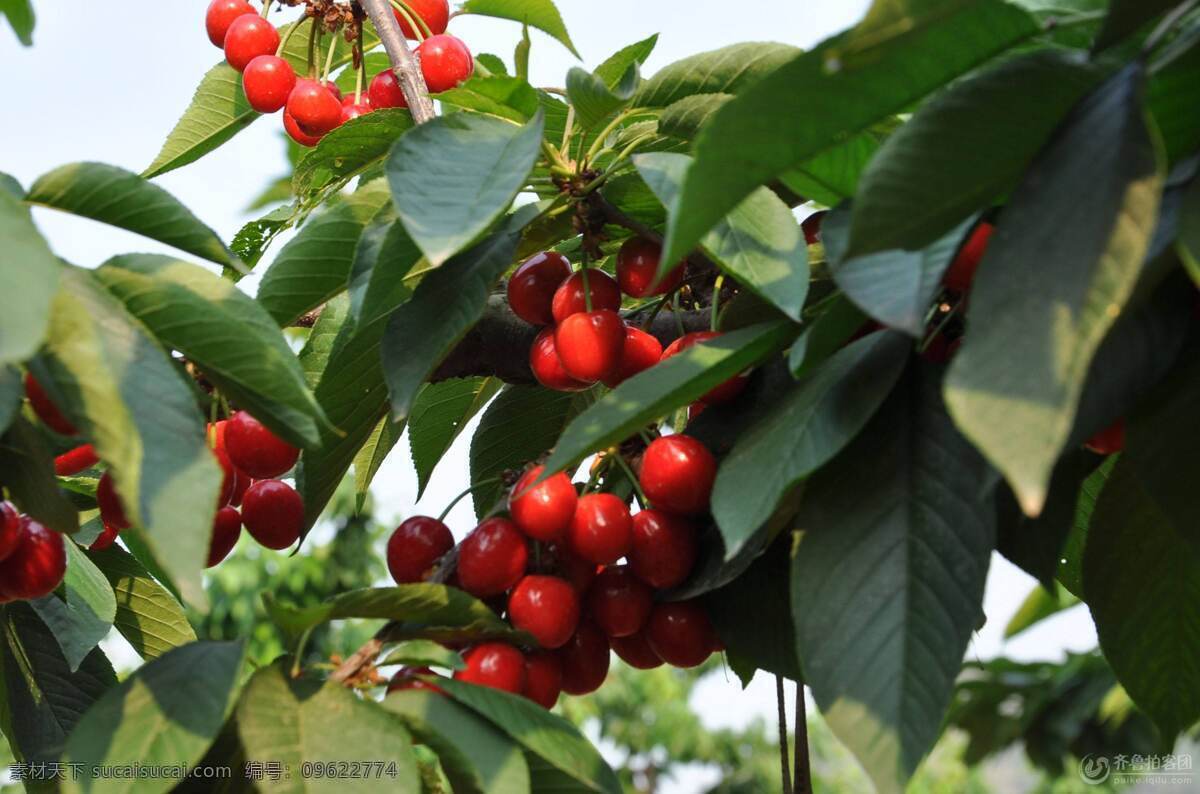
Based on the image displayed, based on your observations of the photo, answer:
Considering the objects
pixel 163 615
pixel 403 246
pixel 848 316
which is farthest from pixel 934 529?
pixel 163 615

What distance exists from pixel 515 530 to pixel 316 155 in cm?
35

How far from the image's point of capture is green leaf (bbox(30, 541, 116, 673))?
98 cm

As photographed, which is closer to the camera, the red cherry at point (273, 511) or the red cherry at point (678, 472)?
the red cherry at point (678, 472)

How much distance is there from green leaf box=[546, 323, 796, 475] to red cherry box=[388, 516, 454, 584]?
236 millimetres

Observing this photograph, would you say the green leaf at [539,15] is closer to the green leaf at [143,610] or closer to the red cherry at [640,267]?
the red cherry at [640,267]

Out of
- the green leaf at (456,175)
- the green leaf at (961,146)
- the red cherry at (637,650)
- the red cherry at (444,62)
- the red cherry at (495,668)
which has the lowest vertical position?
the red cherry at (637,650)

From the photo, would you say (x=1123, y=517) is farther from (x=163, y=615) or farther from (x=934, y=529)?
(x=163, y=615)

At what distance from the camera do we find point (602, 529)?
0.81m

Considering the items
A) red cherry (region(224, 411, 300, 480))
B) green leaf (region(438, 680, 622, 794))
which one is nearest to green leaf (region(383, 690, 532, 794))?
green leaf (region(438, 680, 622, 794))

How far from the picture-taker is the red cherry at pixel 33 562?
79 cm

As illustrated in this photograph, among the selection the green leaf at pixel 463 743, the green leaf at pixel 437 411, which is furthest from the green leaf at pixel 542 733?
the green leaf at pixel 437 411

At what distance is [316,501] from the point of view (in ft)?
3.10

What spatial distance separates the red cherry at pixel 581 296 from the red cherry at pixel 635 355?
0.02 metres

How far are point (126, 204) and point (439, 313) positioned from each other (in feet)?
0.60
